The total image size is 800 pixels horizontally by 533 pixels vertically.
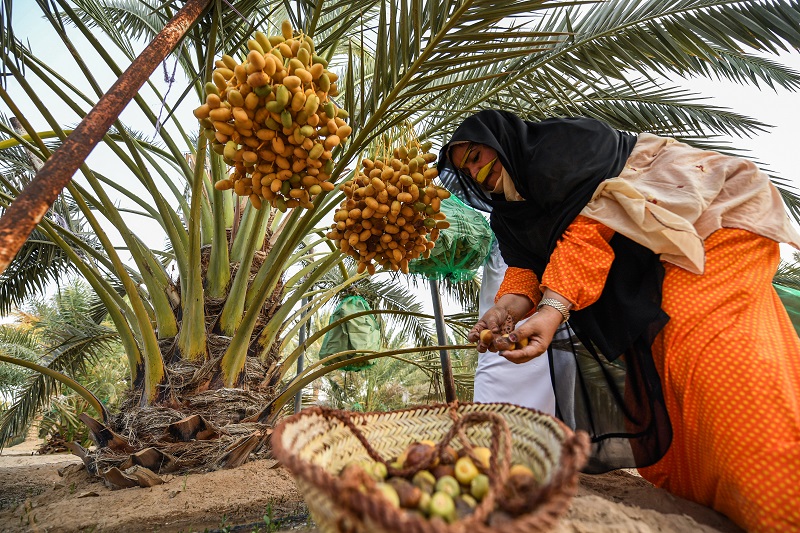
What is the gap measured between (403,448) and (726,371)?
1025mm

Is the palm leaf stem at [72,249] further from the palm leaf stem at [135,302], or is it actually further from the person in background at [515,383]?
the person in background at [515,383]

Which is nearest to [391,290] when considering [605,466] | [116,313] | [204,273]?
[204,273]

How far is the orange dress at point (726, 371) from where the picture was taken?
1.29 metres

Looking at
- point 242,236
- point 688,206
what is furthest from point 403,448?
point 242,236

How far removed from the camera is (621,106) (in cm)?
330

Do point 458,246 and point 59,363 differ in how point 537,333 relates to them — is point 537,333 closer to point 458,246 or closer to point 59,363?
point 458,246

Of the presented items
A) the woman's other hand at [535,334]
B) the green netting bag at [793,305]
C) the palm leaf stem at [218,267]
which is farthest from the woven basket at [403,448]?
the green netting bag at [793,305]

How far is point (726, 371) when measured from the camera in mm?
1439

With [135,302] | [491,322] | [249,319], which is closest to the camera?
[491,322]

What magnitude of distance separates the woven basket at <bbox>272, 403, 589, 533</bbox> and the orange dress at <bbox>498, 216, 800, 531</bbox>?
581mm

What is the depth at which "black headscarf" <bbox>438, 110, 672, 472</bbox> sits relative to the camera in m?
1.74

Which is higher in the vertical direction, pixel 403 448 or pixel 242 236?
pixel 242 236

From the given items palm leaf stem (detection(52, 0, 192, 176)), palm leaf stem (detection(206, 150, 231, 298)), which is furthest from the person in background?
palm leaf stem (detection(52, 0, 192, 176))

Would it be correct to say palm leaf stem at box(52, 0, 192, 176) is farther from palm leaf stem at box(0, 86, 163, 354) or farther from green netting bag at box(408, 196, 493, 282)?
green netting bag at box(408, 196, 493, 282)
